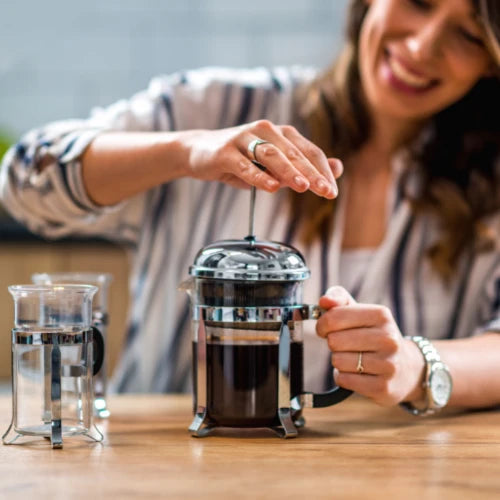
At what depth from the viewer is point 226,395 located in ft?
3.16

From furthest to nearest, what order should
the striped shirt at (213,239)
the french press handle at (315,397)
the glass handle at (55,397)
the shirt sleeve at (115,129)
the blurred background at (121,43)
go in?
the blurred background at (121,43) < the striped shirt at (213,239) < the shirt sleeve at (115,129) < the french press handle at (315,397) < the glass handle at (55,397)

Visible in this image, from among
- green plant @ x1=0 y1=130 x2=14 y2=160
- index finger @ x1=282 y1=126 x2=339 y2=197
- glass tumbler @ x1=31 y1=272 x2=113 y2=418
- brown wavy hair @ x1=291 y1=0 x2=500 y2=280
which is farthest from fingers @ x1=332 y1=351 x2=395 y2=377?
green plant @ x1=0 y1=130 x2=14 y2=160

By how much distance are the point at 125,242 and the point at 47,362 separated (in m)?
0.80

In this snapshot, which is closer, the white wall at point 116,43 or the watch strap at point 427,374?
the watch strap at point 427,374

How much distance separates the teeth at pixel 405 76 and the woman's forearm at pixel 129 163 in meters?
0.48

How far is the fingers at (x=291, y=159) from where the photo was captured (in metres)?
0.96

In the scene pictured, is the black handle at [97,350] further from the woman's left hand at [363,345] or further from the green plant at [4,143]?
the green plant at [4,143]

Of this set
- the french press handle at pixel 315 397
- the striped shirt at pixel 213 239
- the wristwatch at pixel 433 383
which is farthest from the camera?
the striped shirt at pixel 213 239

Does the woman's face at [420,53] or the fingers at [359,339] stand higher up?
the woman's face at [420,53]

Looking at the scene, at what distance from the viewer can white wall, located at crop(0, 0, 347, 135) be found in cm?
319

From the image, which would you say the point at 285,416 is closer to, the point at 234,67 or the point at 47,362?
the point at 47,362

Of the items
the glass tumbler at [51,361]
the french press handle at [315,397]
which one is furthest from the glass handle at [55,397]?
the french press handle at [315,397]

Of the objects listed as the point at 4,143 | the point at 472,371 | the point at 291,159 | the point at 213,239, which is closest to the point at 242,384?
the point at 291,159

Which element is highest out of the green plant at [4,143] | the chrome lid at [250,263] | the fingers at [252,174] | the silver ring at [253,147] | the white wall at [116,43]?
the white wall at [116,43]
